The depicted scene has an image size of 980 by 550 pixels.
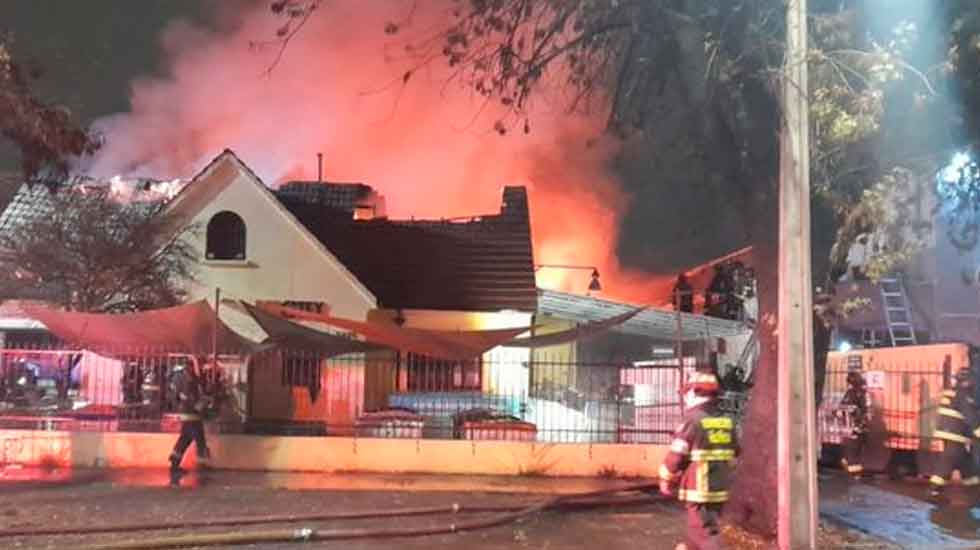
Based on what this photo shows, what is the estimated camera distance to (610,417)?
15.8 metres

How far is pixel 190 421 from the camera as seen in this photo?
13.9 metres

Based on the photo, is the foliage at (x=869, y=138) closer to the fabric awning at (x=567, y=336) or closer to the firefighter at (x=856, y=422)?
the fabric awning at (x=567, y=336)

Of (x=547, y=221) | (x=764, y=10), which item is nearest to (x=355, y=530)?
(x=764, y=10)

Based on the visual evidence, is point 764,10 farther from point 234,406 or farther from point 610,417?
point 234,406

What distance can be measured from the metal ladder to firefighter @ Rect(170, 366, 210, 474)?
44.3 feet

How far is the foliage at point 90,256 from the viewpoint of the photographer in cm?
1828

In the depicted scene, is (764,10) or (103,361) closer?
(764,10)

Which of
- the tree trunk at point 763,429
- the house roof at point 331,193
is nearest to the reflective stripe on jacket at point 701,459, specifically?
the tree trunk at point 763,429

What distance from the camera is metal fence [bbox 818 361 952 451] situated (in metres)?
14.5

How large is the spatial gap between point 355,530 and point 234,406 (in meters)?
10.3

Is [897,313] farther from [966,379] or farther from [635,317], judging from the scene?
[966,379]

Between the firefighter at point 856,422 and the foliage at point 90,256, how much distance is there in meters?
12.5

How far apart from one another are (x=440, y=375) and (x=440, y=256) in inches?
207

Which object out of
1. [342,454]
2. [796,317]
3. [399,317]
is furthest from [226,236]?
[796,317]
